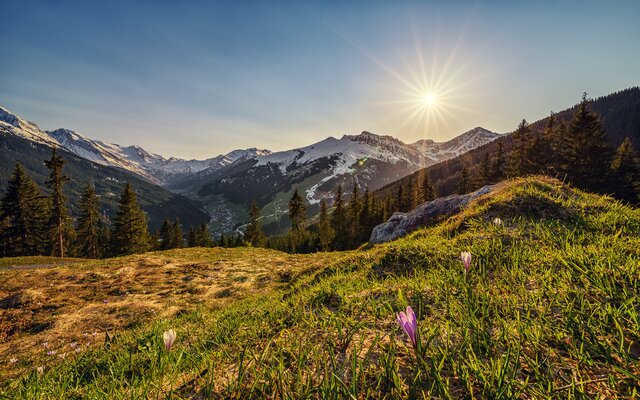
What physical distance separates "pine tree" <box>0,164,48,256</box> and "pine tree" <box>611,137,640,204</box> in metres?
93.7

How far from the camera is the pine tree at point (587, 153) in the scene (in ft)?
123

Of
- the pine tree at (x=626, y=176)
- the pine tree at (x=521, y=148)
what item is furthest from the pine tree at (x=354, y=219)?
the pine tree at (x=626, y=176)

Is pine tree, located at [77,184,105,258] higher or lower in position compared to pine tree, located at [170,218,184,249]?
higher

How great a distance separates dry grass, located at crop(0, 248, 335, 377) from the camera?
8422 millimetres

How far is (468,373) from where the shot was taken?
1618mm

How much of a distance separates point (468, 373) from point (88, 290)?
16.5m

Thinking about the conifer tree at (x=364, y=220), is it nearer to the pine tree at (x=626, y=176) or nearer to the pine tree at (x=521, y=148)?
the pine tree at (x=521, y=148)

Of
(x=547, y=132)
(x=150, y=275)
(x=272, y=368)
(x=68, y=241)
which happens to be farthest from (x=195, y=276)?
(x=68, y=241)

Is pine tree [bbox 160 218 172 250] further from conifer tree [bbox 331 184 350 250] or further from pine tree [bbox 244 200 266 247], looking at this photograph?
conifer tree [bbox 331 184 350 250]

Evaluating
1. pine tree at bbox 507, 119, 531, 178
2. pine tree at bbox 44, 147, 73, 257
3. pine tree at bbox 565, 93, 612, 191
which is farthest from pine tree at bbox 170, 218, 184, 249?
pine tree at bbox 565, 93, 612, 191

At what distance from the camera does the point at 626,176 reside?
40812mm

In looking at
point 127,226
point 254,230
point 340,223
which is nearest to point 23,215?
point 127,226

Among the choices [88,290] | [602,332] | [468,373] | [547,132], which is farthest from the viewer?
[547,132]

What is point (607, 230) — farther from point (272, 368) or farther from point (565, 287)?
point (272, 368)
